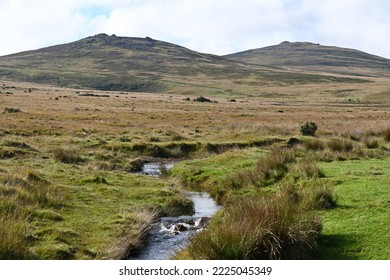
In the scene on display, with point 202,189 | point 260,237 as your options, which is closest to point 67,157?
point 202,189

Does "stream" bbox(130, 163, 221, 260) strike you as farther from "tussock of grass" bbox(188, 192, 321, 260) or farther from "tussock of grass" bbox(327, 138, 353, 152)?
"tussock of grass" bbox(327, 138, 353, 152)

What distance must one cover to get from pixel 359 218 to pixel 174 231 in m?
6.00

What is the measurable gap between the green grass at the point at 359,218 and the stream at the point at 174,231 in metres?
3.90

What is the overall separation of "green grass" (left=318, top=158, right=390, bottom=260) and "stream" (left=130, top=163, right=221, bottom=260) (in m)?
3.90

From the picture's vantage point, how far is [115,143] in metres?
37.4

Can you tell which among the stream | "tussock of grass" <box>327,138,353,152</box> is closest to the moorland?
"tussock of grass" <box>327,138,353,152</box>

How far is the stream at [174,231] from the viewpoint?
1405cm

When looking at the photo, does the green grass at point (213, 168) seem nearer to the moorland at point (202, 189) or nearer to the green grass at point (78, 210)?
the moorland at point (202, 189)

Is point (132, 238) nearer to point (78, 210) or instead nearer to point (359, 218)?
point (78, 210)

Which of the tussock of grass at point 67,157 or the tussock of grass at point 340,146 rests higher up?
the tussock of grass at point 340,146

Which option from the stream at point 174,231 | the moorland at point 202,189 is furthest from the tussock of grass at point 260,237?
the stream at point 174,231

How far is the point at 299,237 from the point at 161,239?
5808 mm

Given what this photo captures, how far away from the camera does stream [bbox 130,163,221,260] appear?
46.1 feet

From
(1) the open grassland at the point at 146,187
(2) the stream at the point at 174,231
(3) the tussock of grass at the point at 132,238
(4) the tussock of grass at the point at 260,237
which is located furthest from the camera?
(2) the stream at the point at 174,231
